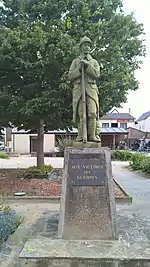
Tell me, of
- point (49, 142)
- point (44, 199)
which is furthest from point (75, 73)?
point (49, 142)

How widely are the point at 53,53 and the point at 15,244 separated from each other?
21.1ft

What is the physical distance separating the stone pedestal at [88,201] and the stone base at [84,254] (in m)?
0.39

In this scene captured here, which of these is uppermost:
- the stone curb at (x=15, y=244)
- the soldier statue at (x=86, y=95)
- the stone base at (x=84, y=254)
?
the soldier statue at (x=86, y=95)

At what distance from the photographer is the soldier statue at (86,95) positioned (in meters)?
6.12

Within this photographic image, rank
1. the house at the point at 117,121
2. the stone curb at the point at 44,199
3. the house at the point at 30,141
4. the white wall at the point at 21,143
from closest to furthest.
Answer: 1. the stone curb at the point at 44,199
2. the house at the point at 30,141
3. the white wall at the point at 21,143
4. the house at the point at 117,121

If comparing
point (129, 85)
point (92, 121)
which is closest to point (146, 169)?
point (129, 85)

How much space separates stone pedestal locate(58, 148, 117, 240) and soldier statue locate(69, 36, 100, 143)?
56cm

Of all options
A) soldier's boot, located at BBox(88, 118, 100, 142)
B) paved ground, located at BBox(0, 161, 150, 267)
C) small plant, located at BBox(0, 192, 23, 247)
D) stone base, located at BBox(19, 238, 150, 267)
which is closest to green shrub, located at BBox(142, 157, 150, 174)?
paved ground, located at BBox(0, 161, 150, 267)

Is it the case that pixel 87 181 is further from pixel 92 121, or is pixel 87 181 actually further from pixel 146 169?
pixel 146 169

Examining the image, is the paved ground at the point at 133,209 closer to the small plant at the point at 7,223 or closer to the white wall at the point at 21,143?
the small plant at the point at 7,223

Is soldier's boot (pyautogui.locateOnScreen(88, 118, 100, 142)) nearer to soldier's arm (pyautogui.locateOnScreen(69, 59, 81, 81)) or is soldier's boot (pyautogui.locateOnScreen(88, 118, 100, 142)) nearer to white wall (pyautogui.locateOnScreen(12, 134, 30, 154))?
soldier's arm (pyautogui.locateOnScreen(69, 59, 81, 81))

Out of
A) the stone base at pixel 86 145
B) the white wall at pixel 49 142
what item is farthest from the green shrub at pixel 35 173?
→ the white wall at pixel 49 142

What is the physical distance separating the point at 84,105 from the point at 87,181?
1.36 meters

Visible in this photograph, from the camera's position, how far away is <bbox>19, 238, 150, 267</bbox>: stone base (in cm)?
468
